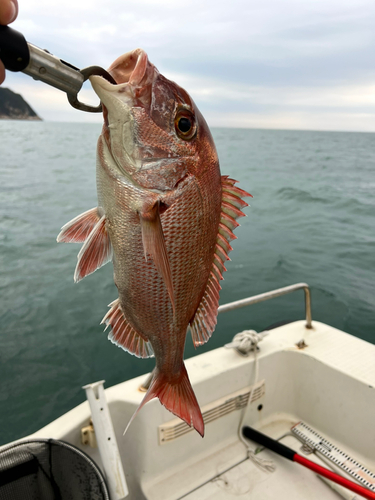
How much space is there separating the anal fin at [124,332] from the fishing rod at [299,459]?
1971 millimetres

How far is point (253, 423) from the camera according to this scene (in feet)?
10.0

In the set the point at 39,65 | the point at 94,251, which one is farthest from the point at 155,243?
the point at 39,65

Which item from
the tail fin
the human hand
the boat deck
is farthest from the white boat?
the human hand

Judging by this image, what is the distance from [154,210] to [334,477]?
2.44 m

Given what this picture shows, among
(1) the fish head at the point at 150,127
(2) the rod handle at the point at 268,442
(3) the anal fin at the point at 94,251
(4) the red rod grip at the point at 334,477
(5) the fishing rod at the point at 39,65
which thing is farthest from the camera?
(2) the rod handle at the point at 268,442

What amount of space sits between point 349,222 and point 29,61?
1420 centimetres

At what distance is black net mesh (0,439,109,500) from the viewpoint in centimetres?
187

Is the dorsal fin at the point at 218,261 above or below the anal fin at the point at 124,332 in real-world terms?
above

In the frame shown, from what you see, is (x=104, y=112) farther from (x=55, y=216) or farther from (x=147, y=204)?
(x=55, y=216)

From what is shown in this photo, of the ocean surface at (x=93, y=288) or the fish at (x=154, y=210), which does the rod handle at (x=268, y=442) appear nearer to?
the fish at (x=154, y=210)

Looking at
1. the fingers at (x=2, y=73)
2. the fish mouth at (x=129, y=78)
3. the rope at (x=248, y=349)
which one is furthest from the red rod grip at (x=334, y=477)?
the fingers at (x=2, y=73)

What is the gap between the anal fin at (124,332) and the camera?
126 centimetres

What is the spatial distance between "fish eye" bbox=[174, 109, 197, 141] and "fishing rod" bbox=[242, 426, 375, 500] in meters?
2.46

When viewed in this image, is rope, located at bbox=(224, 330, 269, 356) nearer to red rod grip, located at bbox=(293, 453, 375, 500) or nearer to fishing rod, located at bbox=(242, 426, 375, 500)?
A: fishing rod, located at bbox=(242, 426, 375, 500)
